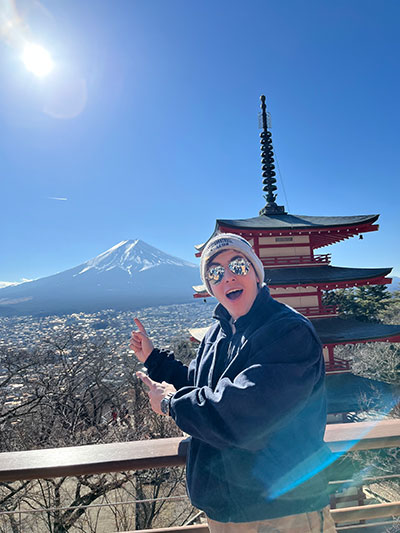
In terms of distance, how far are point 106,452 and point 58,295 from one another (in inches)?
3099

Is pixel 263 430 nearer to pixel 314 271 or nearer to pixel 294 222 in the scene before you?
pixel 314 271

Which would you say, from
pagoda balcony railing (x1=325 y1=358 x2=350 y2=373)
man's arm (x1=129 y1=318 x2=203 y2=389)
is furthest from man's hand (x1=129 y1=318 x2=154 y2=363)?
pagoda balcony railing (x1=325 y1=358 x2=350 y2=373)

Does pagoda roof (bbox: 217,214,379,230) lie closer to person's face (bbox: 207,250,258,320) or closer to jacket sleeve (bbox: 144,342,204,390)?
jacket sleeve (bbox: 144,342,204,390)

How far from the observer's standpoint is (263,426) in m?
0.80

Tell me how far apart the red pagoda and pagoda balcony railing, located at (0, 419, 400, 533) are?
19.0ft

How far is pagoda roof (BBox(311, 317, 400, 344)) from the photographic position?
7078 millimetres

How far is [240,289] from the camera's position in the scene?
1.19 metres

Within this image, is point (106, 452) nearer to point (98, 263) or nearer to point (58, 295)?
point (58, 295)

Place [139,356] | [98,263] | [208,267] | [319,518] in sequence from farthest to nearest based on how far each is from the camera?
[98,263] < [139,356] < [208,267] < [319,518]

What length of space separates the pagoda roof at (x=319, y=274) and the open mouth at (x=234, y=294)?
606cm

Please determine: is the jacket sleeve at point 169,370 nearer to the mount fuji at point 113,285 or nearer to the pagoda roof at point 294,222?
the pagoda roof at point 294,222

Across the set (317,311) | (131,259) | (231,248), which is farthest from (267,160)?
(131,259)

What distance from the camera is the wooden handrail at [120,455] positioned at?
114 centimetres

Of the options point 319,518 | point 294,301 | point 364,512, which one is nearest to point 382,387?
point 294,301
